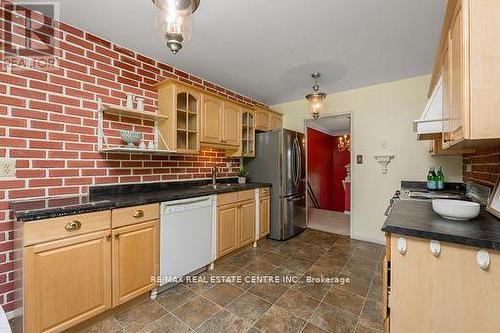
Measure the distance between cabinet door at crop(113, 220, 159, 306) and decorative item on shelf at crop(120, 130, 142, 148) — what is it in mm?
777

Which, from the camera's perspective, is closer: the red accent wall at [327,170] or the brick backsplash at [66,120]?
the brick backsplash at [66,120]

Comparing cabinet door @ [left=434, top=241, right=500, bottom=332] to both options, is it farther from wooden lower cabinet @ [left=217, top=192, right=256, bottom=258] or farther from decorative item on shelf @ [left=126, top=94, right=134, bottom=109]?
decorative item on shelf @ [left=126, top=94, right=134, bottom=109]

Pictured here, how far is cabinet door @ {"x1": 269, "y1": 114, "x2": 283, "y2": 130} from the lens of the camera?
3745 mm

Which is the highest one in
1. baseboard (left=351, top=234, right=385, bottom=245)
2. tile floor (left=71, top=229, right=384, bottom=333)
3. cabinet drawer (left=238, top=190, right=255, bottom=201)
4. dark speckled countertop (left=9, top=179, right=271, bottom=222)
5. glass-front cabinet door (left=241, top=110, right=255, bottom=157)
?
glass-front cabinet door (left=241, top=110, right=255, bottom=157)

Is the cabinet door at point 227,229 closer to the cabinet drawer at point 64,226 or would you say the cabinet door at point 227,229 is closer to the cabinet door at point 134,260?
the cabinet door at point 134,260

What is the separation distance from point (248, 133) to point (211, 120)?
0.81m

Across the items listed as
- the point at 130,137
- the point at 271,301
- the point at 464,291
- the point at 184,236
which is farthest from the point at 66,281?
the point at 464,291

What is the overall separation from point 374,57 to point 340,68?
365 mm

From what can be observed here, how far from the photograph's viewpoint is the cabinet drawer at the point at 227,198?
8.00 ft

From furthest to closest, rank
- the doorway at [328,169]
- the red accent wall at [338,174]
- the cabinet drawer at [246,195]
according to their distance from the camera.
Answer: the red accent wall at [338,174], the doorway at [328,169], the cabinet drawer at [246,195]

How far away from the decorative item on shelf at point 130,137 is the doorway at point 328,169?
368 cm

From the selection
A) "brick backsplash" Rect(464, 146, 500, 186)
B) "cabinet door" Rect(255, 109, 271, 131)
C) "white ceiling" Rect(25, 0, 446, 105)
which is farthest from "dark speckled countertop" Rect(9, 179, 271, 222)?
"brick backsplash" Rect(464, 146, 500, 186)

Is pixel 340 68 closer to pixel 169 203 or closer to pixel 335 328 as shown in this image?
pixel 169 203

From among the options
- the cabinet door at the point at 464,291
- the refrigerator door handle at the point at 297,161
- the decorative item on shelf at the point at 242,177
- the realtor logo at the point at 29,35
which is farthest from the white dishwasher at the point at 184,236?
the cabinet door at the point at 464,291
